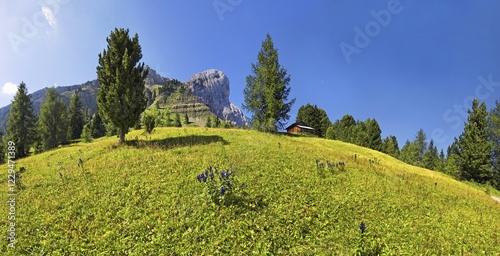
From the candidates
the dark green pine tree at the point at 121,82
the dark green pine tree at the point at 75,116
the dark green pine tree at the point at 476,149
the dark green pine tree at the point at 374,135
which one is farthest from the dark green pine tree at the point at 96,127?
the dark green pine tree at the point at 476,149

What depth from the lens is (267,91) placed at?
134 feet

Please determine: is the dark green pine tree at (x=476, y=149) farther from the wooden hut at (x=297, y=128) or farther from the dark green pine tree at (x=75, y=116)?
the dark green pine tree at (x=75, y=116)

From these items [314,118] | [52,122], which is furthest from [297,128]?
[52,122]

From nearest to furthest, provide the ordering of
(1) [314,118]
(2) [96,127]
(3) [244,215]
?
(3) [244,215]
(2) [96,127]
(1) [314,118]

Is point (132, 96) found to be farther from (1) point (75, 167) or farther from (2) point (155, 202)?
(2) point (155, 202)

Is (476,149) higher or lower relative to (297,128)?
lower

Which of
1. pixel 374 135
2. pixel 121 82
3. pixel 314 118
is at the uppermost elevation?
pixel 314 118

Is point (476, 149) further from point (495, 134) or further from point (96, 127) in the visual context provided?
point (96, 127)

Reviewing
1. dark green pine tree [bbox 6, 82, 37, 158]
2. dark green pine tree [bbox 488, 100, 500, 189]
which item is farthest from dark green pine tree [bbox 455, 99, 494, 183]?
dark green pine tree [bbox 6, 82, 37, 158]

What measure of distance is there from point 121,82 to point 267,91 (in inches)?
922

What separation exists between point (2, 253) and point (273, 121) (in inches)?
1358

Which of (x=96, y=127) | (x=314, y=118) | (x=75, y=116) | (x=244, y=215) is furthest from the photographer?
(x=314, y=118)

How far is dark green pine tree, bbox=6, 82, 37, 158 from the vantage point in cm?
4886

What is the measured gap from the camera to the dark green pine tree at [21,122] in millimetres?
48862
